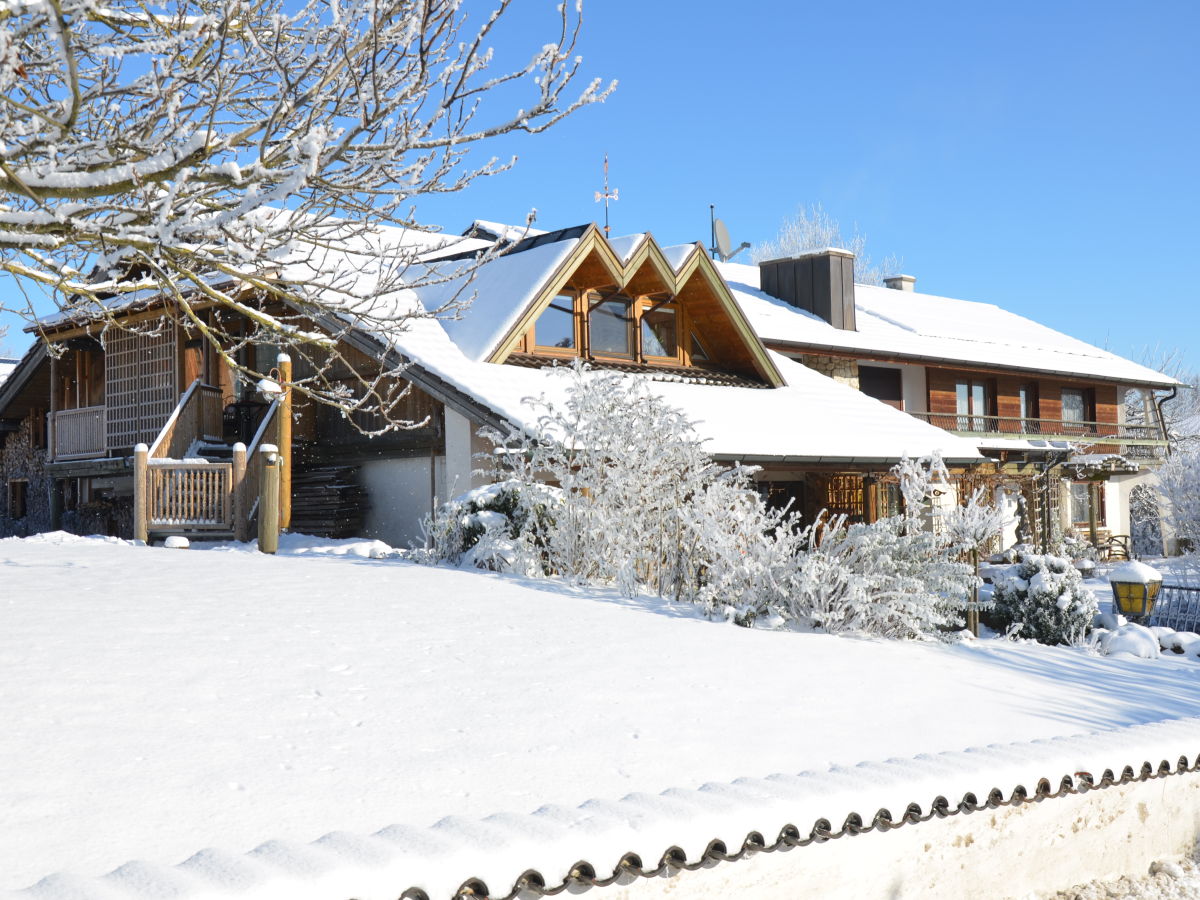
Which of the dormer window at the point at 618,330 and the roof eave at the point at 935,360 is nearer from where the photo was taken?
the dormer window at the point at 618,330

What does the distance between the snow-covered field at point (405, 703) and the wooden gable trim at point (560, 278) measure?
7.38 meters

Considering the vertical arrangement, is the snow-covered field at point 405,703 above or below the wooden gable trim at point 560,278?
below

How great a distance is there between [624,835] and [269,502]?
36.6ft

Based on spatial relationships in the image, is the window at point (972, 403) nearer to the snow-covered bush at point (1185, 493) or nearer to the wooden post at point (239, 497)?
the snow-covered bush at point (1185, 493)

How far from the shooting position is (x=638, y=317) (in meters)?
19.9

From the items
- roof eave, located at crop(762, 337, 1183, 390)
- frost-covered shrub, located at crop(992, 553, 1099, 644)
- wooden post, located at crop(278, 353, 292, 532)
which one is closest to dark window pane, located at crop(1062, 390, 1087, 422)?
roof eave, located at crop(762, 337, 1183, 390)

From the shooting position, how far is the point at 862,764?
Result: 5.61 metres

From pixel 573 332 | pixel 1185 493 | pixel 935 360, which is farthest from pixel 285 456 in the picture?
pixel 1185 493

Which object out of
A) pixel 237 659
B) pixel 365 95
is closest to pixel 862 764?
pixel 237 659

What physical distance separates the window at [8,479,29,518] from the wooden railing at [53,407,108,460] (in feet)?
16.0

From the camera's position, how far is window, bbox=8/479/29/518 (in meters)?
26.4

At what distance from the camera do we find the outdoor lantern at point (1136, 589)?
50.2 feet

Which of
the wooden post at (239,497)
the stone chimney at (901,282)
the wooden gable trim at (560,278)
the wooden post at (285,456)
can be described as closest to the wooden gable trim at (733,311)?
the wooden gable trim at (560,278)

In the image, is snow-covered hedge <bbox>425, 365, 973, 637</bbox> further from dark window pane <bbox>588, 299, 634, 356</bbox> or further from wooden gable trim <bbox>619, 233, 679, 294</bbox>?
dark window pane <bbox>588, 299, 634, 356</bbox>
